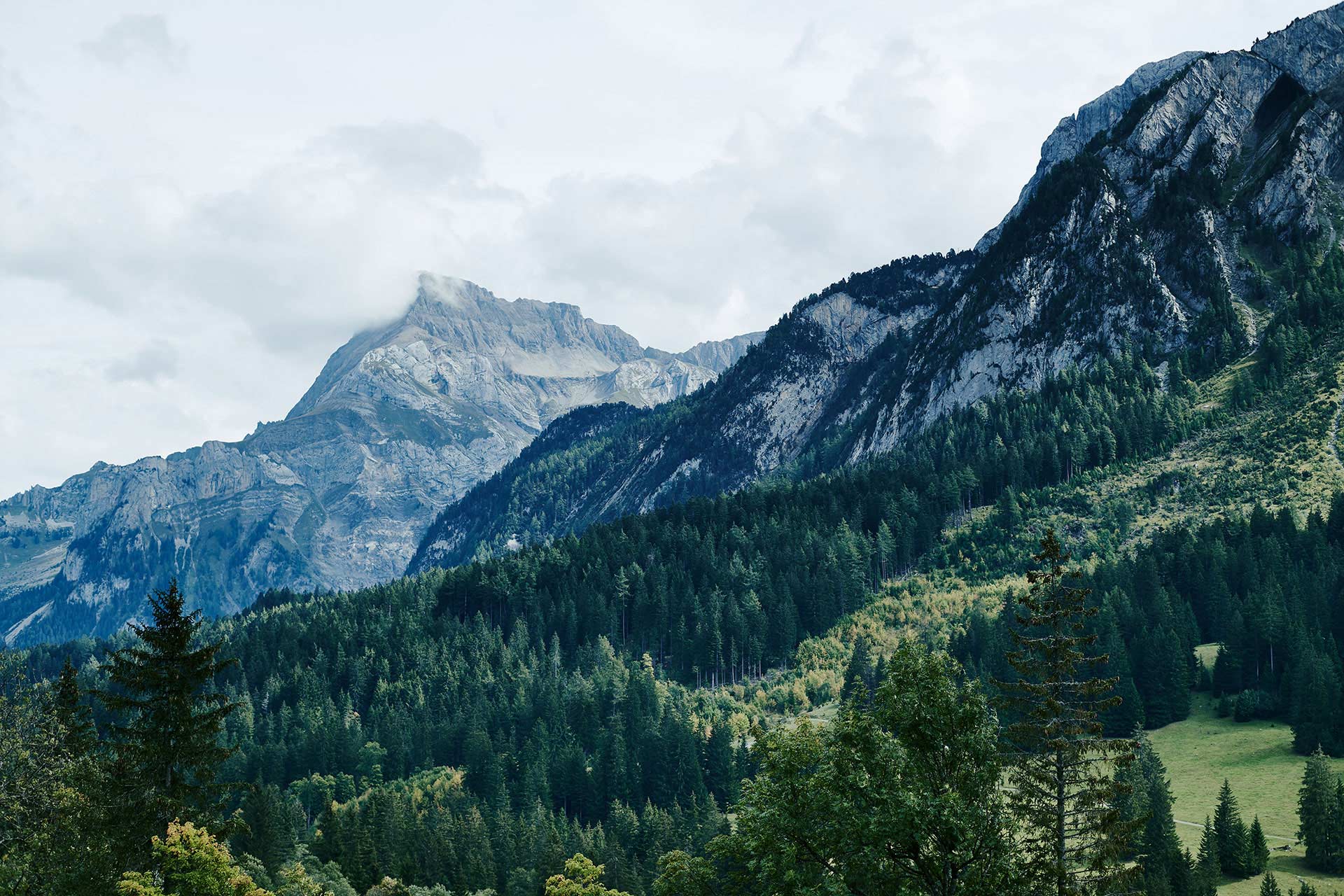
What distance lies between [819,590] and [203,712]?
125 meters

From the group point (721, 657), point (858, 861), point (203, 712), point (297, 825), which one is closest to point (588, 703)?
point (721, 657)

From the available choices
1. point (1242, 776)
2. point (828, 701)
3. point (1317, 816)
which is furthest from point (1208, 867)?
point (828, 701)

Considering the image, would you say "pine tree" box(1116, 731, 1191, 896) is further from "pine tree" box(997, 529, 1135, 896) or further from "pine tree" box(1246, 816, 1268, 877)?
"pine tree" box(997, 529, 1135, 896)

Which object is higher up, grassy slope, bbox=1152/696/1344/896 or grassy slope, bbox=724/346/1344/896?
grassy slope, bbox=724/346/1344/896

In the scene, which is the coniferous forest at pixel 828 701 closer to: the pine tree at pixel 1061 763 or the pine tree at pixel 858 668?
the pine tree at pixel 1061 763

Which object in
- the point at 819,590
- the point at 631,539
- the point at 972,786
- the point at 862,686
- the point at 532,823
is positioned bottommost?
the point at 532,823

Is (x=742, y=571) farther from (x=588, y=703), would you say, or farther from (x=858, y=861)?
(x=858, y=861)

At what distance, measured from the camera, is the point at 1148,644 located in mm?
113000

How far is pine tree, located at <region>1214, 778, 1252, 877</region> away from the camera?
67.7 m

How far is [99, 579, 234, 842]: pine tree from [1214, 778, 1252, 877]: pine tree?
59891mm

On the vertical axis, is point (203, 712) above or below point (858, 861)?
above

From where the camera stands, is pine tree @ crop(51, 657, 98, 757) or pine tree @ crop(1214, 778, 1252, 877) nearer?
pine tree @ crop(51, 657, 98, 757)

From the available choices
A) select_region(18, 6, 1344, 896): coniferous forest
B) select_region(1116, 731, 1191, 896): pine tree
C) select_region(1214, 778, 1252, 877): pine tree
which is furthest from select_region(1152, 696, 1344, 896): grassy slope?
select_region(1116, 731, 1191, 896): pine tree

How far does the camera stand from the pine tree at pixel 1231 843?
67.7 metres
